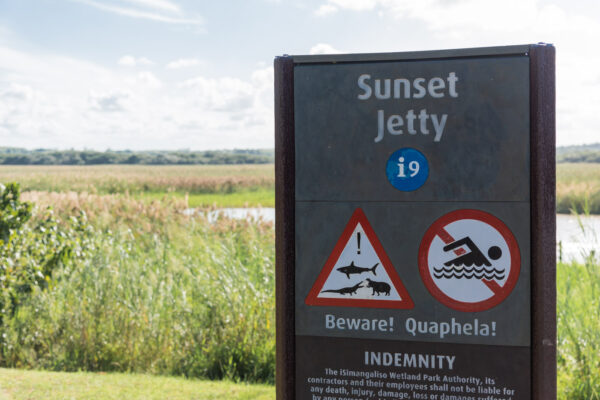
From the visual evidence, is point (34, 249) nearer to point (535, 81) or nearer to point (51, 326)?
point (51, 326)

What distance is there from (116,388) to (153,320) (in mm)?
1096

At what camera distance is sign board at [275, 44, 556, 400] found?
93.0 inches

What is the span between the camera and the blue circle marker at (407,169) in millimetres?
2398

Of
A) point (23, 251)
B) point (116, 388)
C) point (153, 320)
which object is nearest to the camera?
point (116, 388)

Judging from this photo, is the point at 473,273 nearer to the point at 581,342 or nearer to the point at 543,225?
the point at 543,225

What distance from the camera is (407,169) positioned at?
241 cm

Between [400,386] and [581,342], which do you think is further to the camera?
[581,342]

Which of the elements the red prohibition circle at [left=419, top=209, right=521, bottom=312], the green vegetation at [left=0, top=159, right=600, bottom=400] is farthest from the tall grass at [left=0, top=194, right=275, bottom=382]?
the red prohibition circle at [left=419, top=209, right=521, bottom=312]

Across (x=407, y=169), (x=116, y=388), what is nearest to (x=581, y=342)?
(x=407, y=169)

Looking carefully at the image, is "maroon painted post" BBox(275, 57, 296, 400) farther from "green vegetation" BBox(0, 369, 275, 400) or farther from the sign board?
"green vegetation" BBox(0, 369, 275, 400)

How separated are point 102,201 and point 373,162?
9742 millimetres

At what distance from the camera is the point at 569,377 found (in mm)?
4656

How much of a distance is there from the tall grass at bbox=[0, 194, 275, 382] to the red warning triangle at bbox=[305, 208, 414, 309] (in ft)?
9.25

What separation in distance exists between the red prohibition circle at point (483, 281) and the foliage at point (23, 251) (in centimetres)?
446
